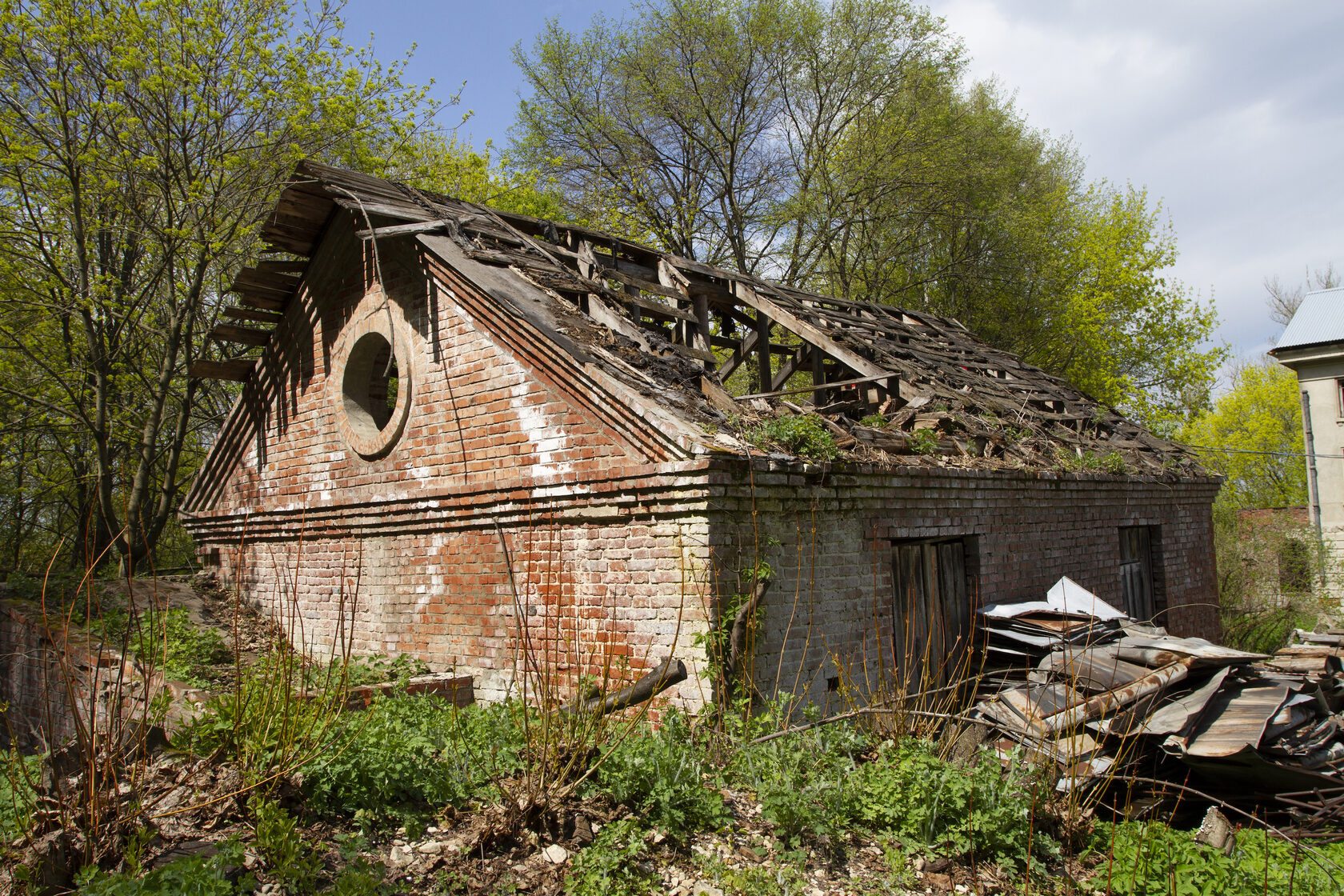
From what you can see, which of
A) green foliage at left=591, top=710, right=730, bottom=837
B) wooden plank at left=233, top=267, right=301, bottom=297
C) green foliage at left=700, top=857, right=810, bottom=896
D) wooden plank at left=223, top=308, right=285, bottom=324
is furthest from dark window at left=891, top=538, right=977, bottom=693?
wooden plank at left=223, top=308, right=285, bottom=324

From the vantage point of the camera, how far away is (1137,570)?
1159cm

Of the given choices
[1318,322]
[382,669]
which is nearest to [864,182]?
[1318,322]

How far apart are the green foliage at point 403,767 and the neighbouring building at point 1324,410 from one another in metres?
24.8

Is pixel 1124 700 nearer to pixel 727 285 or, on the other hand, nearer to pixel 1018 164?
pixel 727 285

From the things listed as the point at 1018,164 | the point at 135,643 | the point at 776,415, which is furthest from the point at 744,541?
the point at 1018,164

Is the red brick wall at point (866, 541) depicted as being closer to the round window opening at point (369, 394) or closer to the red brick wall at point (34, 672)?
the round window opening at point (369, 394)

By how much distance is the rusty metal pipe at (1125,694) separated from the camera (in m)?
5.99

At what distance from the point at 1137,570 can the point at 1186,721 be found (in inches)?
245

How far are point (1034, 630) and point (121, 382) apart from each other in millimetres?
14979

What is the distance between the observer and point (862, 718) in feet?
19.1

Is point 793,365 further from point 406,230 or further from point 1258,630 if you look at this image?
point 1258,630

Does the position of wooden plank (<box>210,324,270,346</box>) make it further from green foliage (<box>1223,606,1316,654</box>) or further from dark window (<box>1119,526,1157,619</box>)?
green foliage (<box>1223,606,1316,654</box>)

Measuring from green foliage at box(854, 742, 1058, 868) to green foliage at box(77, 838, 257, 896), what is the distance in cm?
317

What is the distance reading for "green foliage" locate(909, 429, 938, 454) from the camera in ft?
25.0
